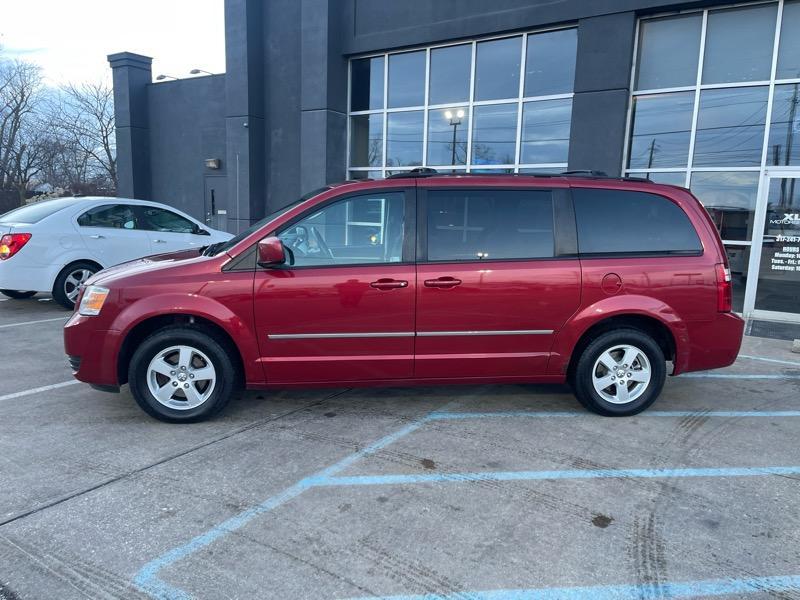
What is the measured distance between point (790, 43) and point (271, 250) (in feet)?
29.1

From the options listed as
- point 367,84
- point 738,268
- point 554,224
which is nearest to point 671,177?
point 738,268

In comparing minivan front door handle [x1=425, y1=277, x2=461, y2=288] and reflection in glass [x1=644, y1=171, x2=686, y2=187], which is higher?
reflection in glass [x1=644, y1=171, x2=686, y2=187]

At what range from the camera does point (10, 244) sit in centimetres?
762

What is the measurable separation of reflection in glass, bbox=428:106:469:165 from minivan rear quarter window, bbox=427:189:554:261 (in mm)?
7510

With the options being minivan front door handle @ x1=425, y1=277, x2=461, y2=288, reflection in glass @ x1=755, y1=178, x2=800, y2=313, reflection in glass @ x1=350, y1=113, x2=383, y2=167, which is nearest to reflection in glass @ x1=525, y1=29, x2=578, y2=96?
reflection in glass @ x1=350, y1=113, x2=383, y2=167

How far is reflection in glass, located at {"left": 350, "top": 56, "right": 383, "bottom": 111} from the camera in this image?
12531mm

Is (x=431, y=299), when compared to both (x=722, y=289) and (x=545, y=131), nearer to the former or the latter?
(x=722, y=289)

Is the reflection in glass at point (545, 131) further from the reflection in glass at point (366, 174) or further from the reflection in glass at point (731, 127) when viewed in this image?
the reflection in glass at point (366, 174)

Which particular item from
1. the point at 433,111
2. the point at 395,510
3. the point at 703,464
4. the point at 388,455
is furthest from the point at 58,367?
the point at 433,111

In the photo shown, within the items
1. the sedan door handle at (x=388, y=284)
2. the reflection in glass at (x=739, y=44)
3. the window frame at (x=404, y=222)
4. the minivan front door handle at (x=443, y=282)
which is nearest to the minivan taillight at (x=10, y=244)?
the window frame at (x=404, y=222)

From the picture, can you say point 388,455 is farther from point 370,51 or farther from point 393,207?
point 370,51

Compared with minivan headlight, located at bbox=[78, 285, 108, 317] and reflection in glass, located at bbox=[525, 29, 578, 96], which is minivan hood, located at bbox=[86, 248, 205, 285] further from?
reflection in glass, located at bbox=[525, 29, 578, 96]

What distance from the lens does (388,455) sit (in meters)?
3.75

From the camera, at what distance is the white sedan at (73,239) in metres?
7.68
